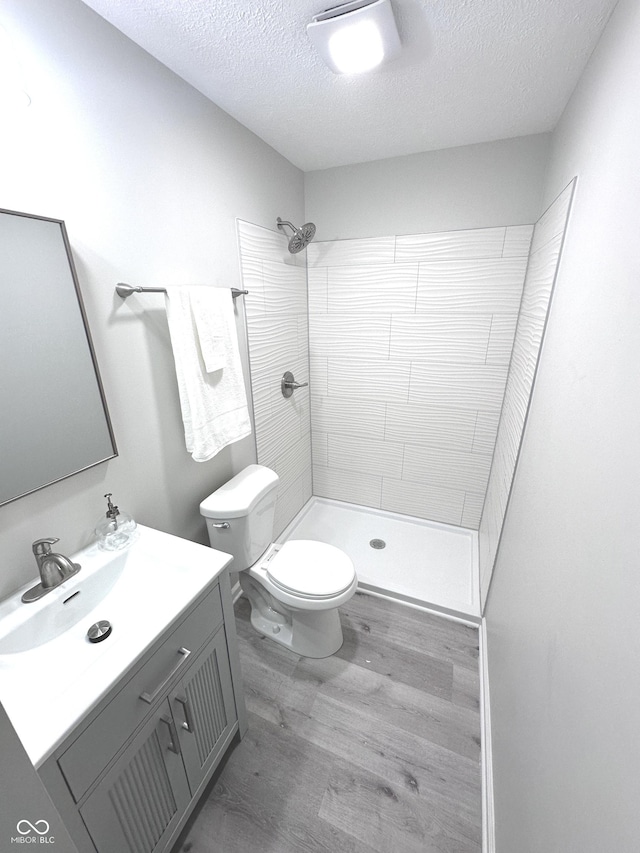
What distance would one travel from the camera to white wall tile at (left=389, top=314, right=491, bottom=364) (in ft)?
6.68

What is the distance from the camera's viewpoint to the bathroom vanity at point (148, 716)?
69 centimetres

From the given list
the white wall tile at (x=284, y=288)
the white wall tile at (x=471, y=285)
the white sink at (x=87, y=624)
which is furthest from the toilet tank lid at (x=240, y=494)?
the white wall tile at (x=471, y=285)

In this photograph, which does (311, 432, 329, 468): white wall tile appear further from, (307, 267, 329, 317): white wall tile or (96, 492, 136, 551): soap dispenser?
(96, 492, 136, 551): soap dispenser

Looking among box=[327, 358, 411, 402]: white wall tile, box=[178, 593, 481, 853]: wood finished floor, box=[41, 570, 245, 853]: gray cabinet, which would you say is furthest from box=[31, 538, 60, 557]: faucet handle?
box=[327, 358, 411, 402]: white wall tile

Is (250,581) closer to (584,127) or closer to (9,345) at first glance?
(9,345)

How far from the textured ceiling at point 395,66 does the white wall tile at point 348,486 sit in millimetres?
2002

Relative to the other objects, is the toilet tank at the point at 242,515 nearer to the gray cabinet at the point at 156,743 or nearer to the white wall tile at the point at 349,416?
the gray cabinet at the point at 156,743

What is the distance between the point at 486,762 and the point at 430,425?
160 cm

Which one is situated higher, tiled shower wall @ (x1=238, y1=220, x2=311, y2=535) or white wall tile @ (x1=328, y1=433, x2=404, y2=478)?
tiled shower wall @ (x1=238, y1=220, x2=311, y2=535)

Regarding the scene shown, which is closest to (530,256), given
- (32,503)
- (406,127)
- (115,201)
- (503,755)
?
(406,127)

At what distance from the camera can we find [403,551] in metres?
2.29

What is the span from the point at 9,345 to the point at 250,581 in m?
1.36

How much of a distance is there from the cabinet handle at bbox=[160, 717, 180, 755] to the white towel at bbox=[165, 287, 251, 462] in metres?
0.77

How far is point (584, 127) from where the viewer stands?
3.66 ft
